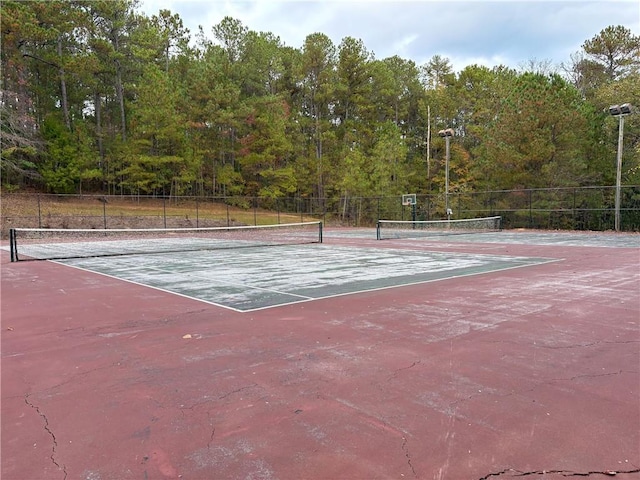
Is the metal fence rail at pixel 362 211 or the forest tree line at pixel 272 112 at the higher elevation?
the forest tree line at pixel 272 112

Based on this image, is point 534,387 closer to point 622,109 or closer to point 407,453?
point 407,453

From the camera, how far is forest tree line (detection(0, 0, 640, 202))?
2861 cm

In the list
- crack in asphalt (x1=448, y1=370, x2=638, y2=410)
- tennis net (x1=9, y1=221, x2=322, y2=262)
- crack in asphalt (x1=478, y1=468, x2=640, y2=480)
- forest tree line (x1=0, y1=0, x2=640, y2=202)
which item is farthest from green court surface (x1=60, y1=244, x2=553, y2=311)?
forest tree line (x1=0, y1=0, x2=640, y2=202)

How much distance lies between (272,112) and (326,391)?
141 feet

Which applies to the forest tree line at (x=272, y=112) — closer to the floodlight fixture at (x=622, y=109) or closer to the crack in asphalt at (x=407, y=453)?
the floodlight fixture at (x=622, y=109)

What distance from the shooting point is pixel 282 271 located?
32.1ft

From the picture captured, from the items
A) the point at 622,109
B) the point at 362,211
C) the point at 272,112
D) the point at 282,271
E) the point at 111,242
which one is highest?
the point at 272,112

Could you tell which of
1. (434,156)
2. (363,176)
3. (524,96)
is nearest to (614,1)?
(524,96)

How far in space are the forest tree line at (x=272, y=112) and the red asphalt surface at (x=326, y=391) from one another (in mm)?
26031

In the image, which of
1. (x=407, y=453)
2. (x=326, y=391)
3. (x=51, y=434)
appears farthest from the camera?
(x=326, y=391)

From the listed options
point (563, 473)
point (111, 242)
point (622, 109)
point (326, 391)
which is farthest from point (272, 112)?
Answer: point (563, 473)

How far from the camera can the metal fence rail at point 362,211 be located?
26.2m

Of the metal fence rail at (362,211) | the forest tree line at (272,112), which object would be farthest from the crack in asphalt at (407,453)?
the forest tree line at (272,112)

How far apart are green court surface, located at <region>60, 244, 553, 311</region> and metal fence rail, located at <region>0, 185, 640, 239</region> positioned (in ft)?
50.5
